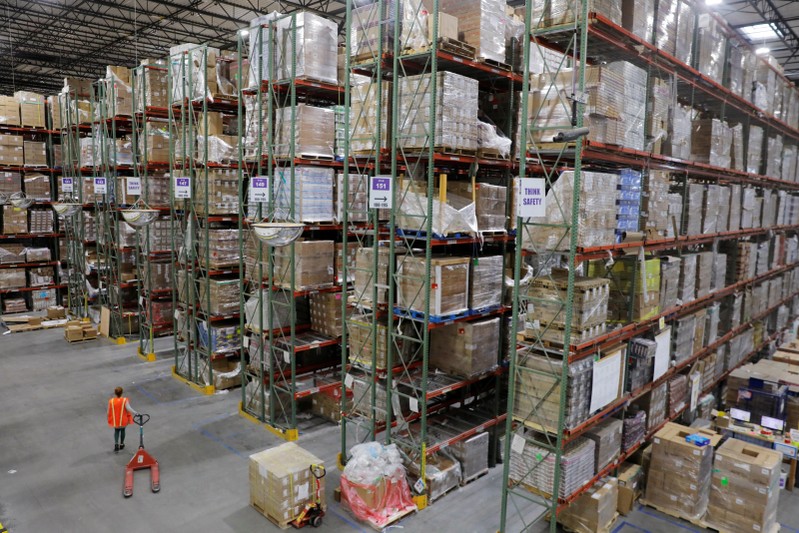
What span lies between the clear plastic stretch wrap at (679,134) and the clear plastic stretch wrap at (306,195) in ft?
15.8

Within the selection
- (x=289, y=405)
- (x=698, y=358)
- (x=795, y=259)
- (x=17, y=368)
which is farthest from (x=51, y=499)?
(x=795, y=259)

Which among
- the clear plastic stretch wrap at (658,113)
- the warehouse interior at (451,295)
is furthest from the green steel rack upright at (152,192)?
the clear plastic stretch wrap at (658,113)

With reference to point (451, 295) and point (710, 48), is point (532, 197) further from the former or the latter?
point (710, 48)

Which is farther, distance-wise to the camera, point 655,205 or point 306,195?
point 306,195

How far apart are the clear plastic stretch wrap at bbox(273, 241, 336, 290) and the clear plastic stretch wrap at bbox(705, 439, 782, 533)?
587cm

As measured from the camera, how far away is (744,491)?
6551 mm

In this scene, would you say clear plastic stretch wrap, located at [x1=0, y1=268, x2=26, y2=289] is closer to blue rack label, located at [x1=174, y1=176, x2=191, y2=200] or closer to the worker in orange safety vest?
blue rack label, located at [x1=174, y1=176, x2=191, y2=200]

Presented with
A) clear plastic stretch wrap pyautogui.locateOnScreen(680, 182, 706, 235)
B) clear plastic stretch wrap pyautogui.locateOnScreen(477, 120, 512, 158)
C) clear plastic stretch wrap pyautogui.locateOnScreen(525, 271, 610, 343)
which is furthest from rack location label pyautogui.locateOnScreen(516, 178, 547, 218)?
clear plastic stretch wrap pyautogui.locateOnScreen(680, 182, 706, 235)

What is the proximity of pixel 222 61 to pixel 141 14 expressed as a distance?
1292 cm

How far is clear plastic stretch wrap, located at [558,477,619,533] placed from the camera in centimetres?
627

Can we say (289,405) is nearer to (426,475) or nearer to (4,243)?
(426,475)

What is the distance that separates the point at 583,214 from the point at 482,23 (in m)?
2.76

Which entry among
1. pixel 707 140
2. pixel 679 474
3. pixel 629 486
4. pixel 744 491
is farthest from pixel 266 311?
pixel 707 140

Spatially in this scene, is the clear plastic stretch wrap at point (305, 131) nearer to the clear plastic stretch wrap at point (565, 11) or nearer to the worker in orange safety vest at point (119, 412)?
the clear plastic stretch wrap at point (565, 11)
